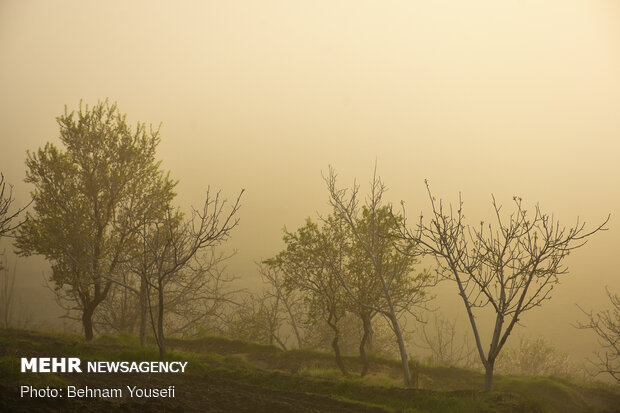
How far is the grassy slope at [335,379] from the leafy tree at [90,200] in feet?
13.3

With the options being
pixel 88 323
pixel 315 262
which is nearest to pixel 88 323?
pixel 88 323

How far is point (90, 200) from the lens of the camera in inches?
1069

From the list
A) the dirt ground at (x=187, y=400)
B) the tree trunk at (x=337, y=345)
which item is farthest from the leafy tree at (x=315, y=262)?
→ the dirt ground at (x=187, y=400)

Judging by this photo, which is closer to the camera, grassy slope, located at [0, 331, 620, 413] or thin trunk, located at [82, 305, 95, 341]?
grassy slope, located at [0, 331, 620, 413]

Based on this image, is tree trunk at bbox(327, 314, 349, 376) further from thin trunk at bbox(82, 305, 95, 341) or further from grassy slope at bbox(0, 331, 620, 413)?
thin trunk at bbox(82, 305, 95, 341)

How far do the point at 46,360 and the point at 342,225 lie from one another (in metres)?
15.1

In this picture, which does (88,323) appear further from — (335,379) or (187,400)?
(187,400)

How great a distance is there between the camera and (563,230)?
1709cm

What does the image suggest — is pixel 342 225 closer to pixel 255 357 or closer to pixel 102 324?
pixel 255 357

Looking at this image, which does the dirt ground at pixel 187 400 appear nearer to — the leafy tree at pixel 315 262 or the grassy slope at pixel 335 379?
the grassy slope at pixel 335 379

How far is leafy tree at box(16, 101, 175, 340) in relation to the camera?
2566cm

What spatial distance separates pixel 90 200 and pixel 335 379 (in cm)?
1775

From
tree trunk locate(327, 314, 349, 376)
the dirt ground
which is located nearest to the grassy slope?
tree trunk locate(327, 314, 349, 376)

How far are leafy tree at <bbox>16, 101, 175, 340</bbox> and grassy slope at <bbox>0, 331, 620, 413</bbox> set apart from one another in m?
4.06
